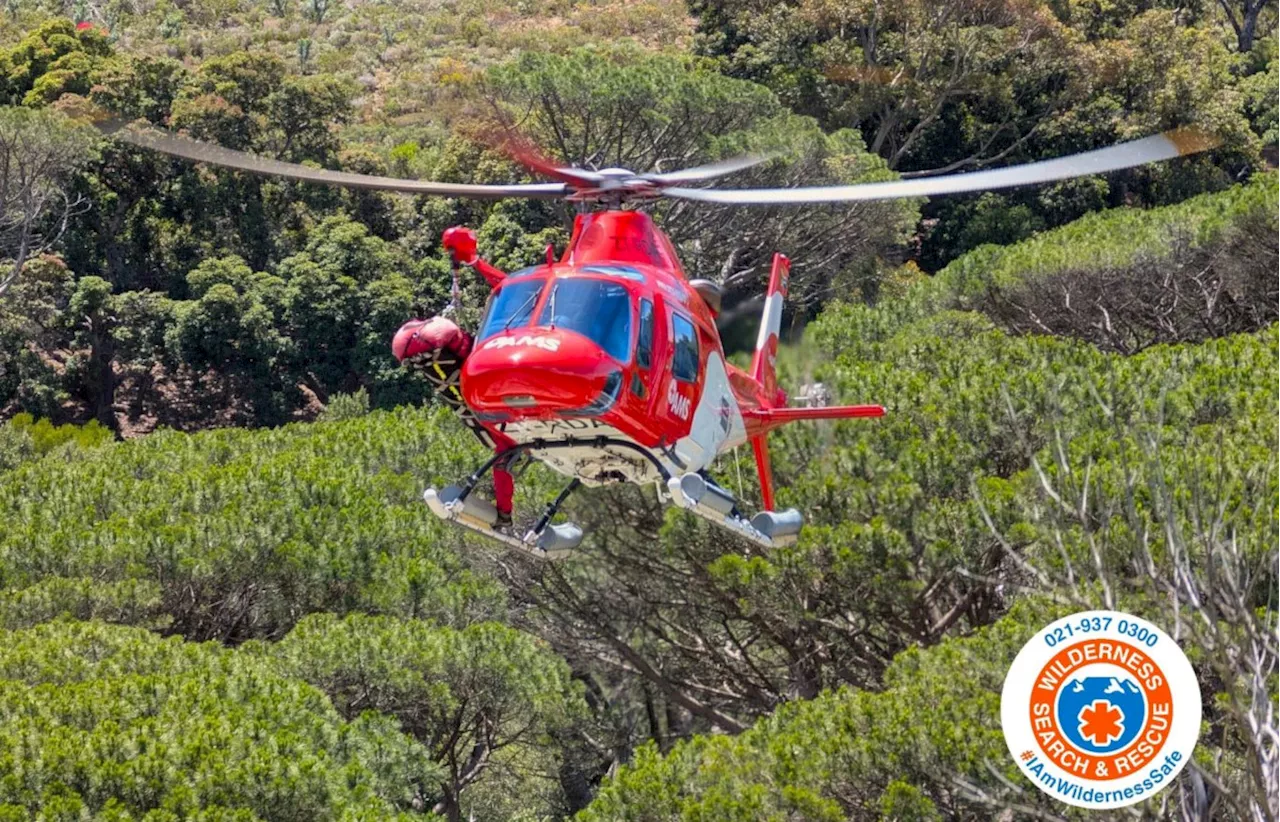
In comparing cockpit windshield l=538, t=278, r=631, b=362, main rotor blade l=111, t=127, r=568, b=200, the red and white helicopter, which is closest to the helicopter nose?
the red and white helicopter

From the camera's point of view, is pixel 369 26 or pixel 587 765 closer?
pixel 587 765

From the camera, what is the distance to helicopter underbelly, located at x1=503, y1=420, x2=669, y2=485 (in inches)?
566

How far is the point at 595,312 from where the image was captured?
14266 millimetres

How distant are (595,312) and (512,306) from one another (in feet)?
1.91

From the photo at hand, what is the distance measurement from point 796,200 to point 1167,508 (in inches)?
238

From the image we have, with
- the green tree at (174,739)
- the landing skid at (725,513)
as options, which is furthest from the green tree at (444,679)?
the landing skid at (725,513)

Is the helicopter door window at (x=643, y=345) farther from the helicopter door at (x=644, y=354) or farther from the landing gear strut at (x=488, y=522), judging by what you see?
the landing gear strut at (x=488, y=522)

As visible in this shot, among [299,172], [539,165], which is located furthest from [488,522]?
[299,172]

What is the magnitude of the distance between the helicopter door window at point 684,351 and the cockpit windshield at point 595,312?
711 millimetres

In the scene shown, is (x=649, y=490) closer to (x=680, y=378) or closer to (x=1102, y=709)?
(x=680, y=378)

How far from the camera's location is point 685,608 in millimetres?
24031

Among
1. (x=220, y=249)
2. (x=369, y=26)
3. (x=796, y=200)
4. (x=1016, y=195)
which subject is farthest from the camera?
(x=369, y=26)

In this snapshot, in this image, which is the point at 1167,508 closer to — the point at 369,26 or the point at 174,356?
the point at 174,356

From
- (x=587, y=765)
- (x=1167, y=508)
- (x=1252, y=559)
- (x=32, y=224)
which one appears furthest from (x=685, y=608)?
(x=32, y=224)
